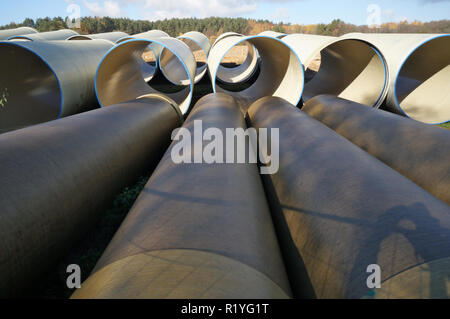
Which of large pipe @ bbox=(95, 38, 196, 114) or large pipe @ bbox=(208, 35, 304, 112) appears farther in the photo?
large pipe @ bbox=(208, 35, 304, 112)

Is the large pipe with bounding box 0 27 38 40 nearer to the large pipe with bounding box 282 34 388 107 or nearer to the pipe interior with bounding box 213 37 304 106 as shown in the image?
the pipe interior with bounding box 213 37 304 106

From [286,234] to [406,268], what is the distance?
2.42 ft

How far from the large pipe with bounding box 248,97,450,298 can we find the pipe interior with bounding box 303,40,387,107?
458 cm

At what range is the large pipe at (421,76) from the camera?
529cm

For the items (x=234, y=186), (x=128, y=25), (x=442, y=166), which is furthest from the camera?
(x=128, y=25)

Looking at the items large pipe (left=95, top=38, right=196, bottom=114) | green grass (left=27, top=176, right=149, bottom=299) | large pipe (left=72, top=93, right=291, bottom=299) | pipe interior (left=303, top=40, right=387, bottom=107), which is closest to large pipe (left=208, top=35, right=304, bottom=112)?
large pipe (left=95, top=38, right=196, bottom=114)

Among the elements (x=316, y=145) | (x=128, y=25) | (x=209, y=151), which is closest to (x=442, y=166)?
(x=316, y=145)

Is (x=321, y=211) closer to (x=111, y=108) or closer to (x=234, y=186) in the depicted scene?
(x=234, y=186)

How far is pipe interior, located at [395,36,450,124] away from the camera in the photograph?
5.58m

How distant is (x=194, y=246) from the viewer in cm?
115

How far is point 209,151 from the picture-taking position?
6.92 ft

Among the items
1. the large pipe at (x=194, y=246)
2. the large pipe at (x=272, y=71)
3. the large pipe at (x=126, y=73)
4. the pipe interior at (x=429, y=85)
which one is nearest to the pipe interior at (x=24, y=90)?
the large pipe at (x=126, y=73)

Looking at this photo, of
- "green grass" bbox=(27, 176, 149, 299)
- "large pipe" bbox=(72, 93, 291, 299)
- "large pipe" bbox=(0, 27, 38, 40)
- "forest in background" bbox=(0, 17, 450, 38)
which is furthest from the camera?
"forest in background" bbox=(0, 17, 450, 38)

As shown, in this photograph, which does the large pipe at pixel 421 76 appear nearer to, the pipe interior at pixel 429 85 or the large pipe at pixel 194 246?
the pipe interior at pixel 429 85
